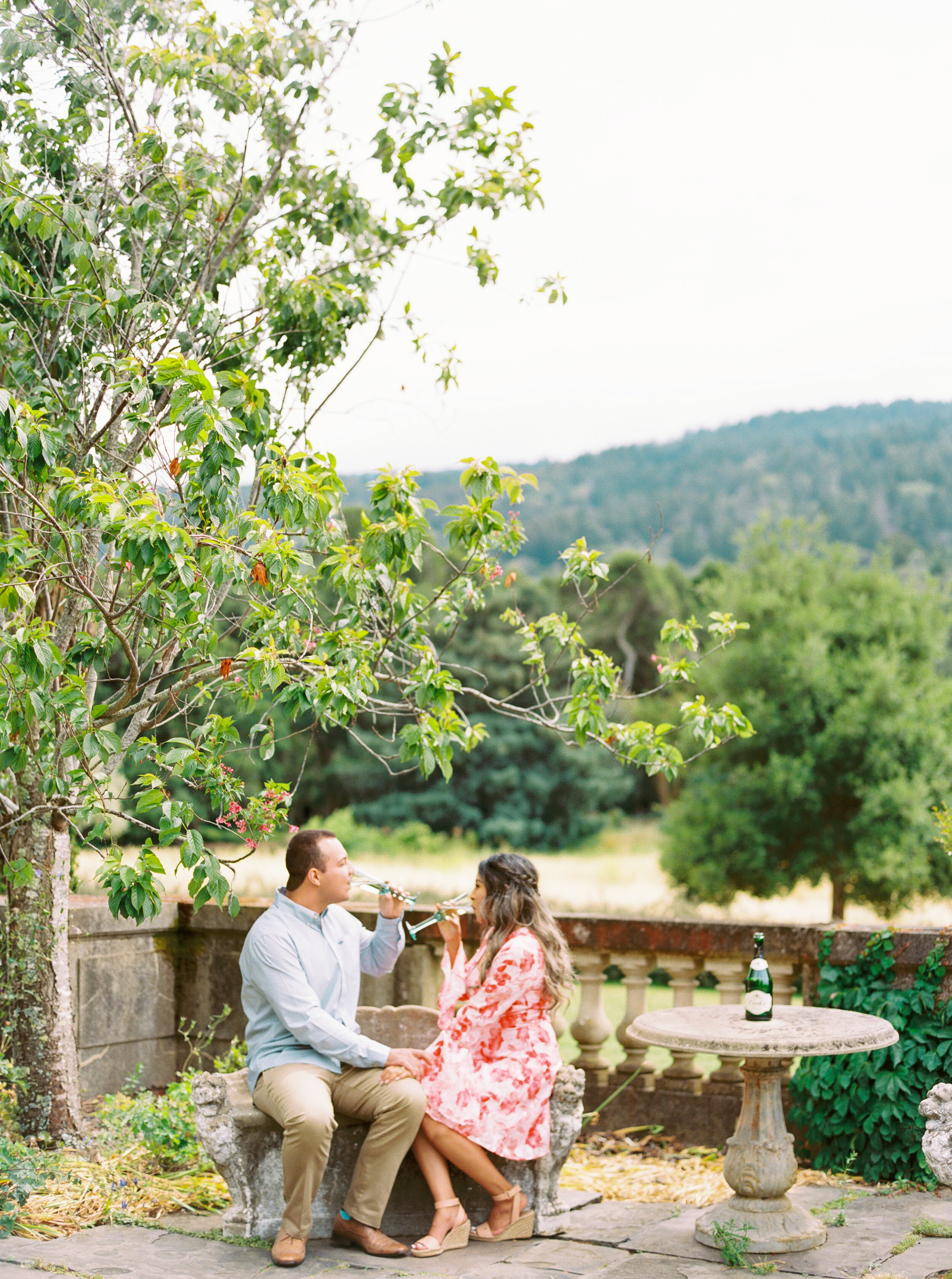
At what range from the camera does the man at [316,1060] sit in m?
4.37

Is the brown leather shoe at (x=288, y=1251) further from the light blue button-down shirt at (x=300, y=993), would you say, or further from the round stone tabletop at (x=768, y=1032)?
the round stone tabletop at (x=768, y=1032)

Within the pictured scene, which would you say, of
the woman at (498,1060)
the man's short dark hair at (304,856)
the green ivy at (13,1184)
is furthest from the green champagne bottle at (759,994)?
the green ivy at (13,1184)

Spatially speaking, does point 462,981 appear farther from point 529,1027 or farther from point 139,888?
point 139,888

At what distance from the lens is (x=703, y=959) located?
19.9ft

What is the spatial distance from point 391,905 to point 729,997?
6.39ft

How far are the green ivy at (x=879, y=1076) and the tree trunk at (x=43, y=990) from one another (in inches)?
127

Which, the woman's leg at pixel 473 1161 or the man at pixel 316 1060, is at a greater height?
the man at pixel 316 1060

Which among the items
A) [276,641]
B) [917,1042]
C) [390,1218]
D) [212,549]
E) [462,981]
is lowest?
[390,1218]

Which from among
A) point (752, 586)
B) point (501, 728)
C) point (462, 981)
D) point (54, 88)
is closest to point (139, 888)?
point (462, 981)

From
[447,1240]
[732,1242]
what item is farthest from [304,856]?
[732,1242]

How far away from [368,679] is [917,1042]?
285 centimetres

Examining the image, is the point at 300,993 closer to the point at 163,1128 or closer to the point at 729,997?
the point at 163,1128

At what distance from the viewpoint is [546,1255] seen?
451 centimetres

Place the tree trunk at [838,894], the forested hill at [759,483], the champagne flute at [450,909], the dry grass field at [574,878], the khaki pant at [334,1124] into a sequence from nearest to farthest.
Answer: the khaki pant at [334,1124]
the champagne flute at [450,909]
the tree trunk at [838,894]
the dry grass field at [574,878]
the forested hill at [759,483]
